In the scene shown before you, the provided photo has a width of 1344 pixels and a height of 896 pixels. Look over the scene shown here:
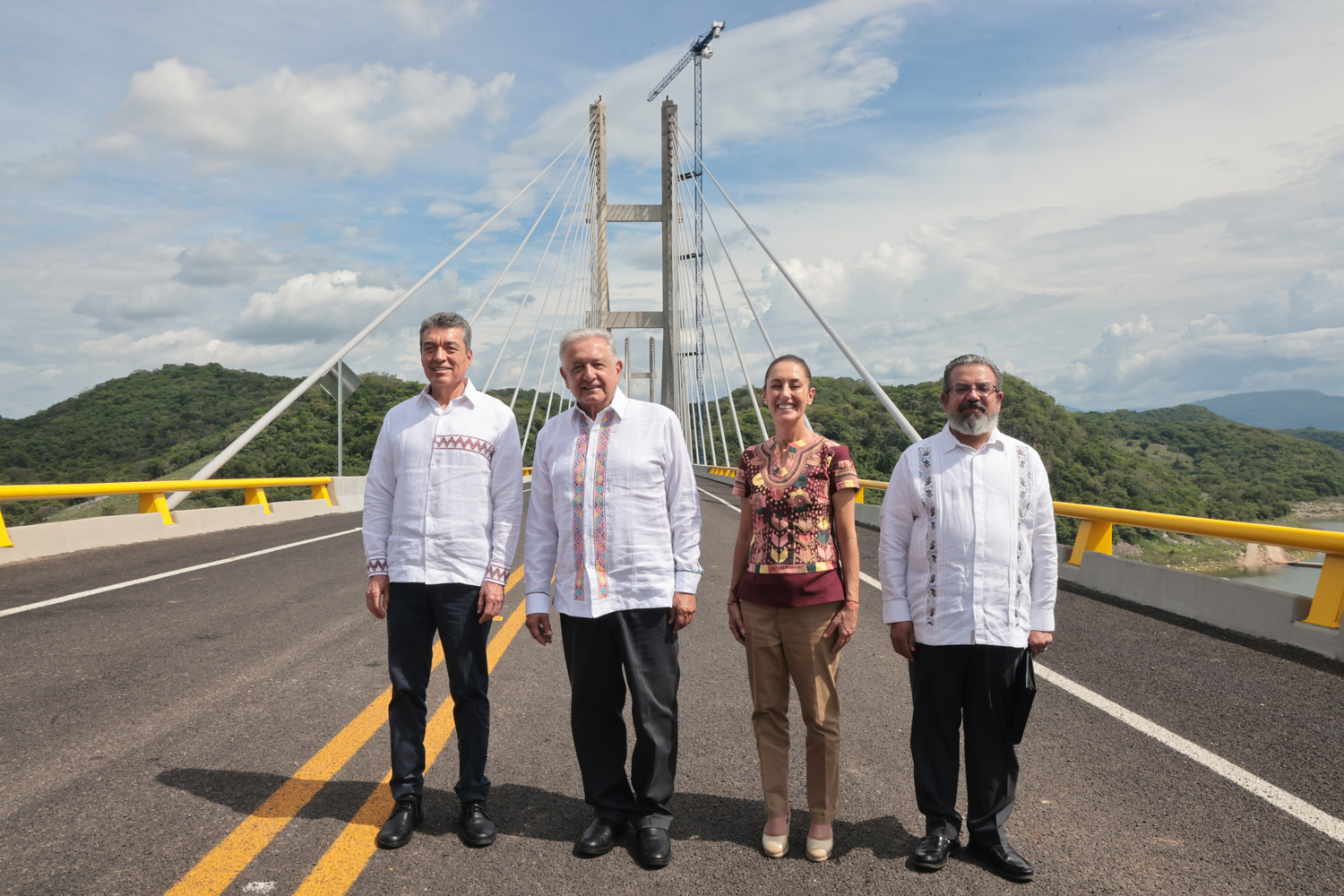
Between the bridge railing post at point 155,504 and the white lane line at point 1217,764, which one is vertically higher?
the bridge railing post at point 155,504

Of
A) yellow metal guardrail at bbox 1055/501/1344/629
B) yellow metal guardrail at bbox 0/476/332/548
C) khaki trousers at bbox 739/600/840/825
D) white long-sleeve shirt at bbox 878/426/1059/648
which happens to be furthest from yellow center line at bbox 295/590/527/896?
yellow metal guardrail at bbox 0/476/332/548

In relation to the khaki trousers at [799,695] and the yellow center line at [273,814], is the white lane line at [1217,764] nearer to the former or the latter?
the khaki trousers at [799,695]

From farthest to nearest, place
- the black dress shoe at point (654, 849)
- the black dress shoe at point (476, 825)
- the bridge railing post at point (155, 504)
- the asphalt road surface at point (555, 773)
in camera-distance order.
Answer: the bridge railing post at point (155, 504) → the black dress shoe at point (476, 825) → the black dress shoe at point (654, 849) → the asphalt road surface at point (555, 773)

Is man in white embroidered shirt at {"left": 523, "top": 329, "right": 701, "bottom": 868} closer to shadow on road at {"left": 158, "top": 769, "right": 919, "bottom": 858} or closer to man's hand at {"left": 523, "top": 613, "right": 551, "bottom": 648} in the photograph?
man's hand at {"left": 523, "top": 613, "right": 551, "bottom": 648}

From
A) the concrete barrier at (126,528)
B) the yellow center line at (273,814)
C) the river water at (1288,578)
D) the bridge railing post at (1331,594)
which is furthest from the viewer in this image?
the concrete barrier at (126,528)

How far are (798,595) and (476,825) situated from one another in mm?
1321

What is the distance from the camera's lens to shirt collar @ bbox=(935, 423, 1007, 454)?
3.03 metres

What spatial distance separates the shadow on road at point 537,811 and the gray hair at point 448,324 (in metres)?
1.69

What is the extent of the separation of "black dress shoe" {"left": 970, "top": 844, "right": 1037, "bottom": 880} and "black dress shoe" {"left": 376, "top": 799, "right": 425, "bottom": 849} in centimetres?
189

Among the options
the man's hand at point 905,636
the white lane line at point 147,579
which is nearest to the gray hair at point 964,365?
the man's hand at point 905,636

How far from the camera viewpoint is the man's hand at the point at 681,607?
3047mm

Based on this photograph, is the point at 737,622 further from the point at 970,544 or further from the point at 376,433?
the point at 376,433

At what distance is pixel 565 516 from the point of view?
3.10 m

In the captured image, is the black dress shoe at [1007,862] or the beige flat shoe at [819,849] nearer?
the black dress shoe at [1007,862]
